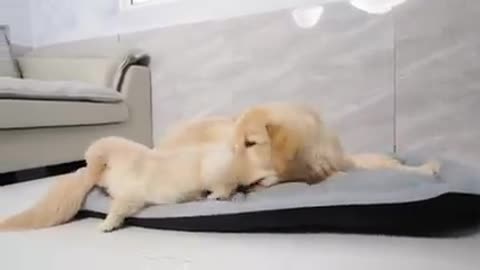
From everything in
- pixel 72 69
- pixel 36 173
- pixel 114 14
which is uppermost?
pixel 114 14

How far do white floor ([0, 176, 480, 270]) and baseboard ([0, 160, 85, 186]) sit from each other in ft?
3.33

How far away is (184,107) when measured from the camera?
248cm

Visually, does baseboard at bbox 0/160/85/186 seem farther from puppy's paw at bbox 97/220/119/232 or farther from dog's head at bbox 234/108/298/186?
dog's head at bbox 234/108/298/186

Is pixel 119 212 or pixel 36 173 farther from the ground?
pixel 119 212

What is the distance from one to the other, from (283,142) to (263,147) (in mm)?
47

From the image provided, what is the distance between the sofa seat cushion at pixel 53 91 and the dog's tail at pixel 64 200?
0.97 meters

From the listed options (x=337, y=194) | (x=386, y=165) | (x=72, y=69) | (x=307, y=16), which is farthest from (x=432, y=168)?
(x=72, y=69)

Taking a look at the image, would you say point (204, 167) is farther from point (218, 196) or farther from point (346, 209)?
point (346, 209)

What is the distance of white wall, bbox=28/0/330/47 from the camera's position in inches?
90.8

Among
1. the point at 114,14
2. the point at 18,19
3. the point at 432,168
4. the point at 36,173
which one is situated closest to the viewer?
the point at 432,168

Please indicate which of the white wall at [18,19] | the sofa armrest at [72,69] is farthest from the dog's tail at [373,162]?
the white wall at [18,19]

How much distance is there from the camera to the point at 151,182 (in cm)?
95

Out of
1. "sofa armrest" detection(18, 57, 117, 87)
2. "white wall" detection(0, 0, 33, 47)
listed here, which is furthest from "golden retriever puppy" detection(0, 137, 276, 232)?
"white wall" detection(0, 0, 33, 47)

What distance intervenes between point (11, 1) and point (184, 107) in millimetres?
1674
